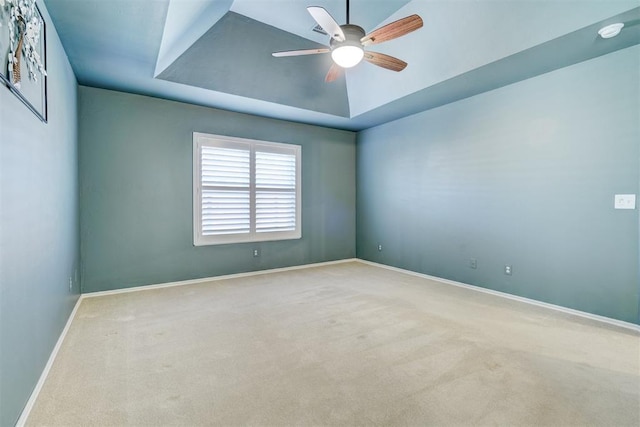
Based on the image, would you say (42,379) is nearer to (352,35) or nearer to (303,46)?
(352,35)

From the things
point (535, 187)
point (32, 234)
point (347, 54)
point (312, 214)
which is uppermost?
point (347, 54)

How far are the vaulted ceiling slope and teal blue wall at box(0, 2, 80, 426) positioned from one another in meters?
0.56

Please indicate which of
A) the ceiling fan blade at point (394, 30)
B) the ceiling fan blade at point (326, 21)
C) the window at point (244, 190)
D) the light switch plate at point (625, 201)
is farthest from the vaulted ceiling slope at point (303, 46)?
the light switch plate at point (625, 201)

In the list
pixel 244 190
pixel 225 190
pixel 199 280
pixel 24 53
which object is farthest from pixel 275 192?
pixel 24 53

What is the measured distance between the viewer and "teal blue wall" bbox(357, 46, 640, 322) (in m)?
2.99

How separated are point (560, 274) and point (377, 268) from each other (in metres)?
2.75

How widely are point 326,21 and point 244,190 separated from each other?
322 centimetres

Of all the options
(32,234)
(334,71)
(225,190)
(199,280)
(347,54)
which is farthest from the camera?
(225,190)

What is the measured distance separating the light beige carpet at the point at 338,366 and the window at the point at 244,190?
1.46m

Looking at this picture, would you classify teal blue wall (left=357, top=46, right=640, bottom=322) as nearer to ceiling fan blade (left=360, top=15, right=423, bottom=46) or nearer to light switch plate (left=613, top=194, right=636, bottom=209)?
light switch plate (left=613, top=194, right=636, bottom=209)

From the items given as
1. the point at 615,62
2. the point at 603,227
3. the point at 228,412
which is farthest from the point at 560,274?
the point at 228,412

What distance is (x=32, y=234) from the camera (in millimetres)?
1886

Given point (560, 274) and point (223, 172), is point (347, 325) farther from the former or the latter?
point (223, 172)

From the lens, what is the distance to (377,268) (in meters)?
5.56
